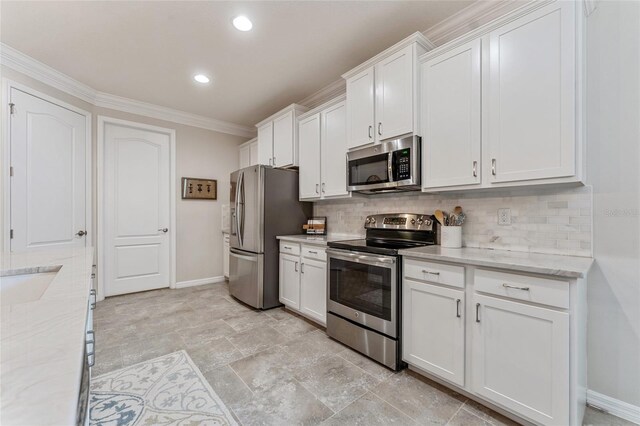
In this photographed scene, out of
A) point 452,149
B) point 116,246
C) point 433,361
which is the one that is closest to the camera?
point 433,361

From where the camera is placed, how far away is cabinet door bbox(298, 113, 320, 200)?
10.6ft

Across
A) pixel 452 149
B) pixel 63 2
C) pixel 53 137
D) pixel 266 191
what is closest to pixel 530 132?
pixel 452 149

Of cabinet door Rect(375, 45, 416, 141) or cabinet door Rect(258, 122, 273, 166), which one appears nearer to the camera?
cabinet door Rect(375, 45, 416, 141)

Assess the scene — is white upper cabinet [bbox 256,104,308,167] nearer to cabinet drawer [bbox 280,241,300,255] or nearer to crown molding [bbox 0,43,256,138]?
cabinet drawer [bbox 280,241,300,255]

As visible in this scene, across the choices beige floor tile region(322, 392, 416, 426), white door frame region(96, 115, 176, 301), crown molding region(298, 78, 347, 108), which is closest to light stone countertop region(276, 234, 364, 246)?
beige floor tile region(322, 392, 416, 426)

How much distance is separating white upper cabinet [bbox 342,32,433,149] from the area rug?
227 centimetres

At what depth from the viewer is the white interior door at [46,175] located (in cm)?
279

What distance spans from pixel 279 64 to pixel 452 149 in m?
1.94

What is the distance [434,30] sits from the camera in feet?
7.75

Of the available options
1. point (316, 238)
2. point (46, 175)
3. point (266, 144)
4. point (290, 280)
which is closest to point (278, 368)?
point (290, 280)

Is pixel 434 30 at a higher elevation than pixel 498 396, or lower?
higher

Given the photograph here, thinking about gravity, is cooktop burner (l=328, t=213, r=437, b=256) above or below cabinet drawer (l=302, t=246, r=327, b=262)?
above

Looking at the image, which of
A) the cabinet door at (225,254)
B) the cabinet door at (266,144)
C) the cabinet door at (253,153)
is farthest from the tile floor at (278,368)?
the cabinet door at (253,153)

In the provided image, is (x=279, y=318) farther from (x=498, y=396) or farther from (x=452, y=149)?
(x=452, y=149)
